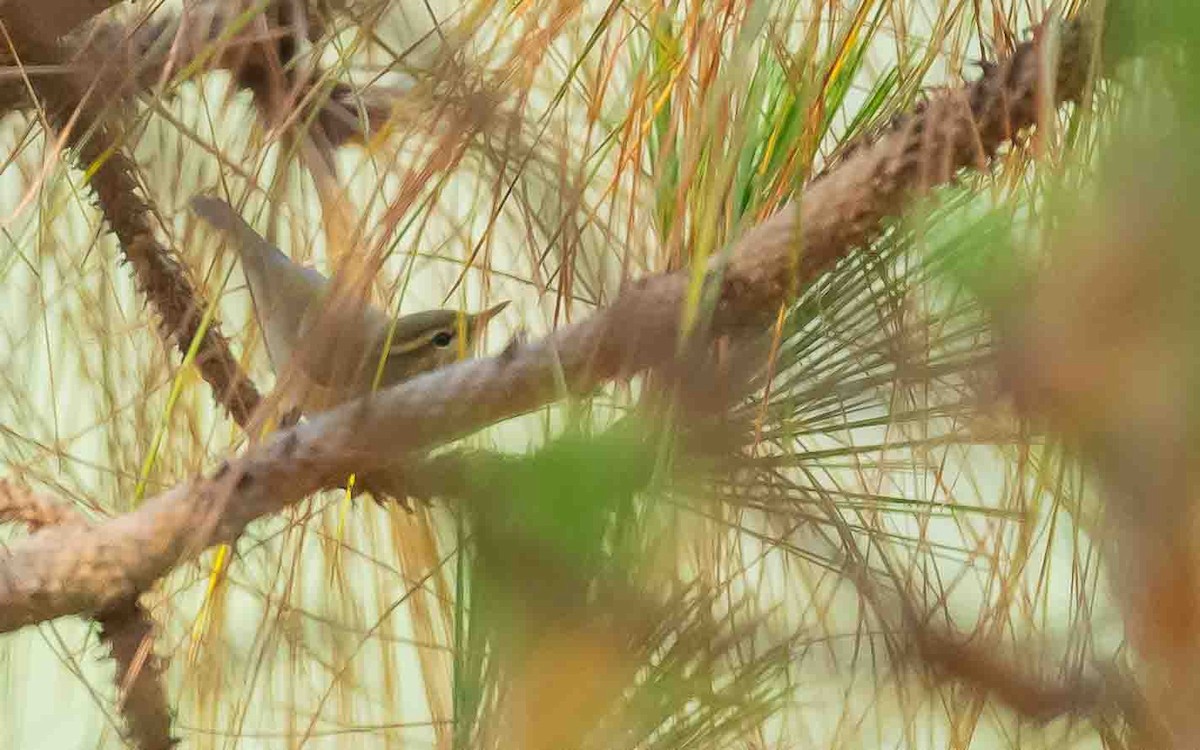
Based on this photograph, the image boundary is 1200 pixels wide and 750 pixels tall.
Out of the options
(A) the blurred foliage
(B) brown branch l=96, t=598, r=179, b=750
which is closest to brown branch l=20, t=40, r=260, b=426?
(A) the blurred foliage

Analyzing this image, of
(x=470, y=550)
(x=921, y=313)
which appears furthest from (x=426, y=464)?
(x=921, y=313)

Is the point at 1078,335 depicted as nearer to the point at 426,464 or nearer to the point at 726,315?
the point at 726,315

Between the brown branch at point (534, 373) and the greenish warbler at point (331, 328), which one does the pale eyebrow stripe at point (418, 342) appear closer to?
the greenish warbler at point (331, 328)

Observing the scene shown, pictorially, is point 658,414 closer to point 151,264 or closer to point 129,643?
point 129,643

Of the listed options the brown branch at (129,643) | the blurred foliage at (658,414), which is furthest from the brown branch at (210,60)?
the brown branch at (129,643)

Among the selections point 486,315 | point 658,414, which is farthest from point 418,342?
point 658,414

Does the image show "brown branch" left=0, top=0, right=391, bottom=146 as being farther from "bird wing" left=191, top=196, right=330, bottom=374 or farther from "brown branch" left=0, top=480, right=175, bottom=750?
"brown branch" left=0, top=480, right=175, bottom=750
